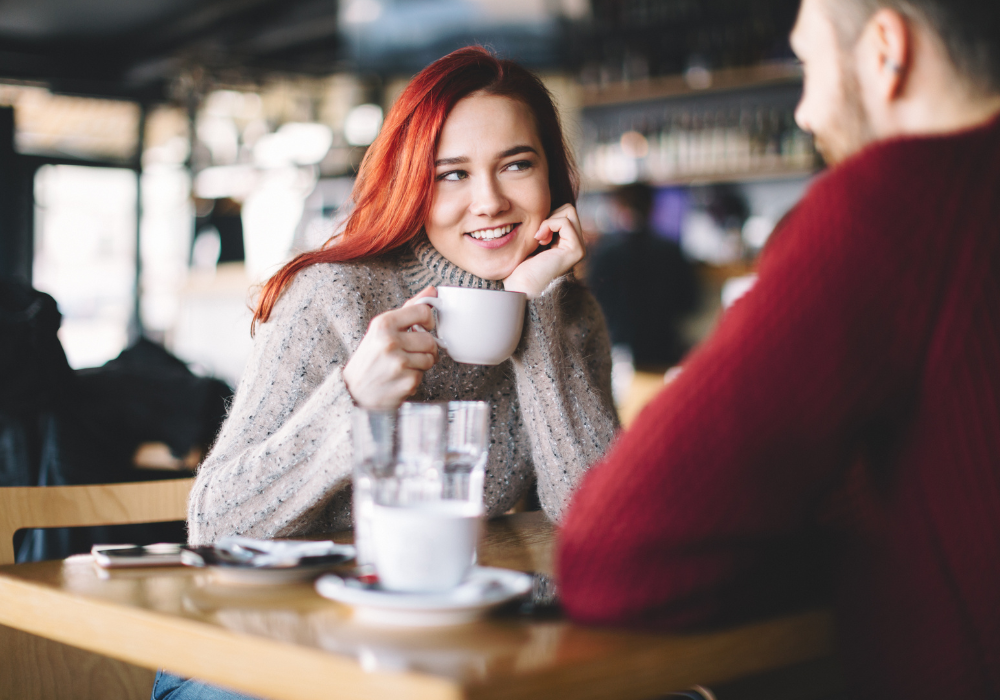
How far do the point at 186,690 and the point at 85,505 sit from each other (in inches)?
12.0

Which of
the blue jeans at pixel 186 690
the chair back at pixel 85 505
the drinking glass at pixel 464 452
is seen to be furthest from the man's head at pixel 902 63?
the chair back at pixel 85 505

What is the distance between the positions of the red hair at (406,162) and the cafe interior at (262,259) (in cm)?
16

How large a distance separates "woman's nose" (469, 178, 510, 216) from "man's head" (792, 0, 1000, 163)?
30.4 inches

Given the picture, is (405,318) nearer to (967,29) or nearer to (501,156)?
(501,156)

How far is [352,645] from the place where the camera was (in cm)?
66

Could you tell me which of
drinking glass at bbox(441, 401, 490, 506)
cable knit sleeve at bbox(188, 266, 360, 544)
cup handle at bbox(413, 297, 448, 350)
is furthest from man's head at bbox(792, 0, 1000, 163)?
cable knit sleeve at bbox(188, 266, 360, 544)

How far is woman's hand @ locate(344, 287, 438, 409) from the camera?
1.12m

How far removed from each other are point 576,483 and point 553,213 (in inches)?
21.0

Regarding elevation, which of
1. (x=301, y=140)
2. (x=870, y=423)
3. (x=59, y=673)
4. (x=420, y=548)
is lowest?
(x=59, y=673)

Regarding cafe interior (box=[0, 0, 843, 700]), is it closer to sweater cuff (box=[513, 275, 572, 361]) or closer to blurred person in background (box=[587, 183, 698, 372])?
blurred person in background (box=[587, 183, 698, 372])

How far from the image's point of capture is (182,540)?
1.83m

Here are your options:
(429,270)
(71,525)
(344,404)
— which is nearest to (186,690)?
(71,525)

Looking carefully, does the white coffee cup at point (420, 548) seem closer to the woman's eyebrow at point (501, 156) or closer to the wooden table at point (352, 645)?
the wooden table at point (352, 645)

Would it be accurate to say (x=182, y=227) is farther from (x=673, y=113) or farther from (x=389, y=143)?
(x=389, y=143)
